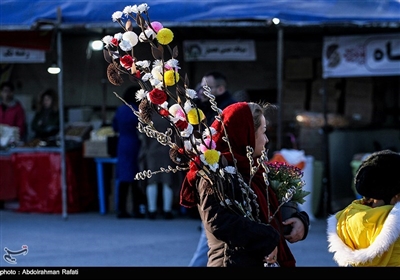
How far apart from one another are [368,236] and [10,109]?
1008 cm

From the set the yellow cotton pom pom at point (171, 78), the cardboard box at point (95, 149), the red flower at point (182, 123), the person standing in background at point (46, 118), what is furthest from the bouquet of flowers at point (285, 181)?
the person standing in background at point (46, 118)

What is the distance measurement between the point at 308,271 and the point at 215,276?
28 centimetres

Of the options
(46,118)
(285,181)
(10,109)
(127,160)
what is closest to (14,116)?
(10,109)

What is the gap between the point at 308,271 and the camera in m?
2.38

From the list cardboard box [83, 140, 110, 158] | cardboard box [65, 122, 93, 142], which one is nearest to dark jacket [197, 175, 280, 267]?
cardboard box [83, 140, 110, 158]

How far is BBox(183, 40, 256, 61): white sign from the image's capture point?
1149cm

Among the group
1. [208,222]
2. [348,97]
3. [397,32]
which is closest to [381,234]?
[208,222]

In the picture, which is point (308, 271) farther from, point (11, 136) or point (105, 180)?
point (11, 136)

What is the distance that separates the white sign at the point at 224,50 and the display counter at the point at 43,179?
2308mm

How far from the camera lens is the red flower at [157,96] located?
3.21 m

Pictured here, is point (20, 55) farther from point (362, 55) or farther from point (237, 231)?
point (237, 231)

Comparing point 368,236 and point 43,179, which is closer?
point 368,236

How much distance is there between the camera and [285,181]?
3.79 metres

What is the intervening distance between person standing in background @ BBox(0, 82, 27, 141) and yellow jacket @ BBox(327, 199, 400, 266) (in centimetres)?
982
